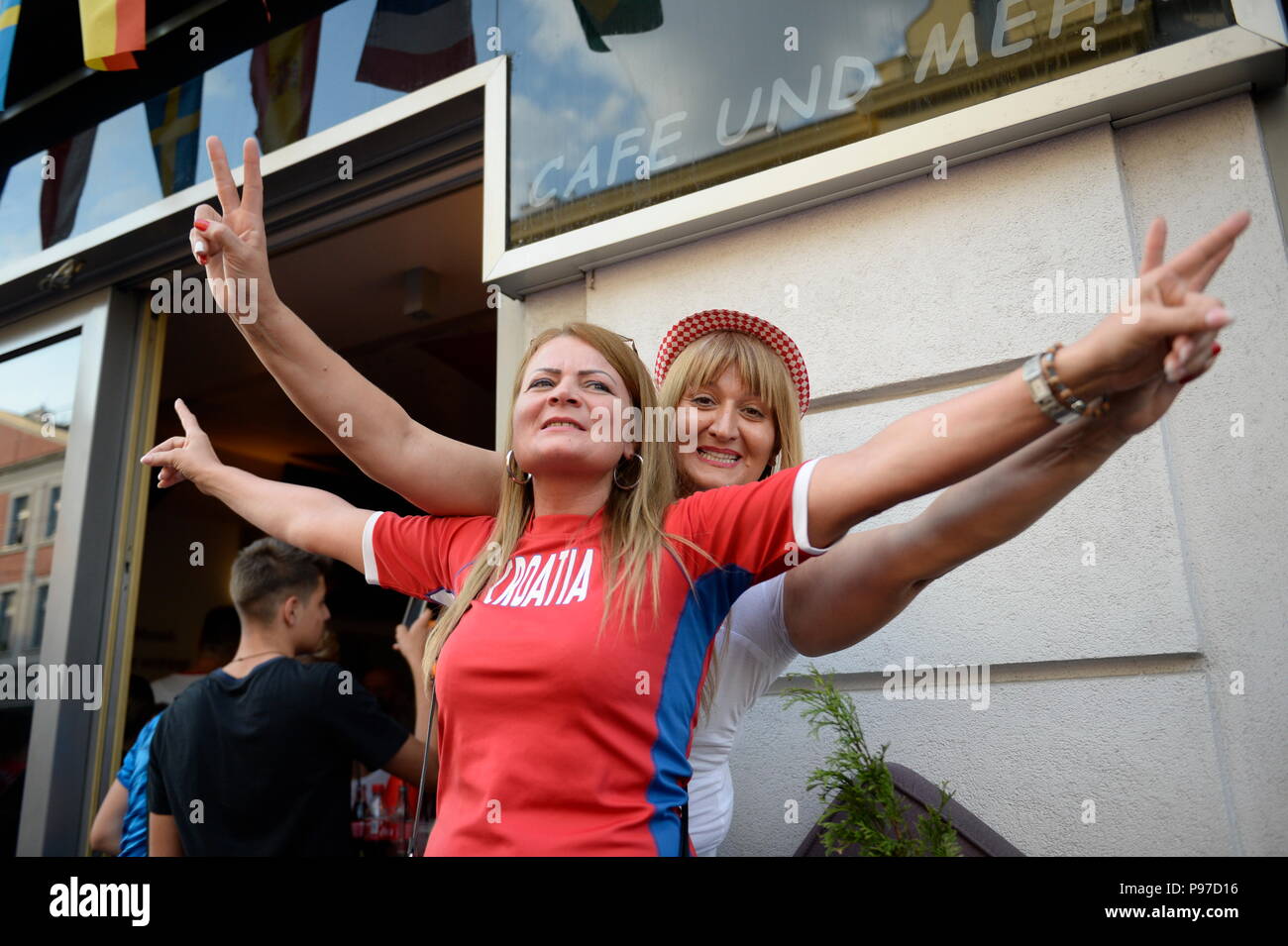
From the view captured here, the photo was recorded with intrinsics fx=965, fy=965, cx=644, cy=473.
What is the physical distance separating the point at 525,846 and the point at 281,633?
197 centimetres

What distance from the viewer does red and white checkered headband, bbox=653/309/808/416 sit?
2053 mm

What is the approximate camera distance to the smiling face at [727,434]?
193 centimetres

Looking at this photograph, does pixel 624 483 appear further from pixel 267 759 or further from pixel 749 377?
pixel 267 759

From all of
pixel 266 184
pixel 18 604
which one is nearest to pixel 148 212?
pixel 266 184

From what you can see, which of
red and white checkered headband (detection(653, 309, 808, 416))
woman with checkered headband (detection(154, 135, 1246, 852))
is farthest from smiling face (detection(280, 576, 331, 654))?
Result: red and white checkered headband (detection(653, 309, 808, 416))

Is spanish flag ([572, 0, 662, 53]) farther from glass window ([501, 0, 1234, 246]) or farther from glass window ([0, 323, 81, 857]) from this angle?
glass window ([0, 323, 81, 857])

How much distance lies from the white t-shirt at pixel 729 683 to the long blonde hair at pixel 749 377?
0.37 m

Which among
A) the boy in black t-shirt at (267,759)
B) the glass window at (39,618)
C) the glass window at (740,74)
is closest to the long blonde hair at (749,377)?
the glass window at (740,74)

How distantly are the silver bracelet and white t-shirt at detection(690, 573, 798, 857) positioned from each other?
0.66 meters

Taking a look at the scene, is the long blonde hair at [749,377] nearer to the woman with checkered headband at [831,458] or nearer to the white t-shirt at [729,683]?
the woman with checkered headband at [831,458]

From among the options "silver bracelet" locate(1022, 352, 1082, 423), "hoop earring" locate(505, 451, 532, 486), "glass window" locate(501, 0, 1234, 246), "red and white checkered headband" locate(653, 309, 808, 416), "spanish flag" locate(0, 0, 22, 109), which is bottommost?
"silver bracelet" locate(1022, 352, 1082, 423)

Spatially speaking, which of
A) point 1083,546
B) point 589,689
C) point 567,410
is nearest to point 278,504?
point 567,410

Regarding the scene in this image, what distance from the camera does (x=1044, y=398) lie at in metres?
1.12
